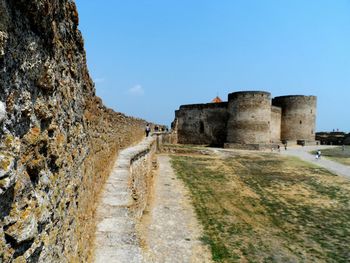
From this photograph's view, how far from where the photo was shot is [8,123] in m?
1.43

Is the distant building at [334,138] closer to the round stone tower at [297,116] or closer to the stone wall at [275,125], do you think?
the round stone tower at [297,116]

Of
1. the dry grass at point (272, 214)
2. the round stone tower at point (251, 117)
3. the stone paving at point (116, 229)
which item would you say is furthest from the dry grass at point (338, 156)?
the stone paving at point (116, 229)

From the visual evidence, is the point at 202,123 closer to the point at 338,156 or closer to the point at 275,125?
the point at 275,125

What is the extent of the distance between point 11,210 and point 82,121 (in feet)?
6.44

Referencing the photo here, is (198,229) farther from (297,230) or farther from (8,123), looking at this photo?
(8,123)

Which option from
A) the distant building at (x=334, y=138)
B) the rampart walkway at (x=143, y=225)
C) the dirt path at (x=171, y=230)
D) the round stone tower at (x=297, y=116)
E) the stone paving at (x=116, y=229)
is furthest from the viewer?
the distant building at (x=334, y=138)

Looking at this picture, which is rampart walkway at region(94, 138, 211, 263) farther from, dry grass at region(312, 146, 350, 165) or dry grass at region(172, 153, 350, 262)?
dry grass at region(312, 146, 350, 165)

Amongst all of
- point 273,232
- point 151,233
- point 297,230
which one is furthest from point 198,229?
point 297,230

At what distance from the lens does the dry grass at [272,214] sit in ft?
21.2

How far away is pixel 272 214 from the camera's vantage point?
8.92 m

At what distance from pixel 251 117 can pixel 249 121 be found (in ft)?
1.30

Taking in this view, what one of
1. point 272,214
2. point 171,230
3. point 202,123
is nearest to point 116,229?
point 171,230

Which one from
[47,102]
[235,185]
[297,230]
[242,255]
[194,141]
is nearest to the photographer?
[47,102]

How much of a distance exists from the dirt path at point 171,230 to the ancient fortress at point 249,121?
18.4 m
